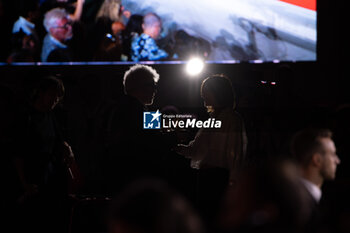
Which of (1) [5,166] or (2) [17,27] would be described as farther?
(2) [17,27]

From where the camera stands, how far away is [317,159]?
2.51 meters

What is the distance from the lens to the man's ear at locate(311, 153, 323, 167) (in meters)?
2.51

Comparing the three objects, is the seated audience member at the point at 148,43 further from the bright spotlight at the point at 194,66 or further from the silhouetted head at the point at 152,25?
the bright spotlight at the point at 194,66

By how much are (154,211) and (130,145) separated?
6.70 ft

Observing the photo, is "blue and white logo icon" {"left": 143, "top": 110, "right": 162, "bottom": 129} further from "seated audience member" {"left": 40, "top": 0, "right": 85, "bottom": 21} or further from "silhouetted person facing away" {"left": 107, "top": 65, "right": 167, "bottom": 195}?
"seated audience member" {"left": 40, "top": 0, "right": 85, "bottom": 21}

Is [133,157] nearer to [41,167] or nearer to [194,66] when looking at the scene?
[41,167]

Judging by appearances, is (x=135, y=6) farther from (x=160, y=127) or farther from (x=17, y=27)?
(x=160, y=127)

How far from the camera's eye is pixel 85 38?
563 cm

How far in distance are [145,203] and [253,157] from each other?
346 centimetres

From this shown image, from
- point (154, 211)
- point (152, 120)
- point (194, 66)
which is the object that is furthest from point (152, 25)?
point (154, 211)

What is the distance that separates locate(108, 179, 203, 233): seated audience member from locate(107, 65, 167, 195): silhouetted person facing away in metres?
1.96

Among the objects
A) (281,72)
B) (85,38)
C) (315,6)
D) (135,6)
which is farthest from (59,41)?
(315,6)

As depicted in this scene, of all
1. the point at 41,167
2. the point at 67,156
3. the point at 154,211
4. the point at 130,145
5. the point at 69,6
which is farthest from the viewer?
the point at 69,6

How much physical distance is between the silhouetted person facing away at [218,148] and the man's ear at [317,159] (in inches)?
28.2
